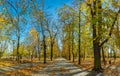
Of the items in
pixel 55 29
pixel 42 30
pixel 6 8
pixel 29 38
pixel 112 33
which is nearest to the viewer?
pixel 6 8

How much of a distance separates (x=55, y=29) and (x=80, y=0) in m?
40.4

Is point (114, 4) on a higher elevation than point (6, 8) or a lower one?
higher

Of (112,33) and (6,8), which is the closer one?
(6,8)

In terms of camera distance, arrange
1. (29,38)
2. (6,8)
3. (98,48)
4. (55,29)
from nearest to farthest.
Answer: (6,8), (98,48), (55,29), (29,38)

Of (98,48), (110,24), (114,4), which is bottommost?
(98,48)

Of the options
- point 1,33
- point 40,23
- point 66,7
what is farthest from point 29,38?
point 66,7

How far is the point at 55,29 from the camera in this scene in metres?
72.3

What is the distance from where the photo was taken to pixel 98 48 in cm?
3033

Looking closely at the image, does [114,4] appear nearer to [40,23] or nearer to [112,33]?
[112,33]

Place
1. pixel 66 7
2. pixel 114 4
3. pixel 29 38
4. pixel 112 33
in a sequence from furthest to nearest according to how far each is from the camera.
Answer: pixel 29 38, pixel 66 7, pixel 112 33, pixel 114 4

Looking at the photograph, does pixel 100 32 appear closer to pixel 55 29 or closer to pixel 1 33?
pixel 1 33

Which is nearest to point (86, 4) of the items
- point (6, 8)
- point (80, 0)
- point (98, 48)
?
point (80, 0)

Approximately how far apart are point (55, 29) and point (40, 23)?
1867 cm

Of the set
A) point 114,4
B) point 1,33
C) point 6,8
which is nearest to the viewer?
point 6,8
